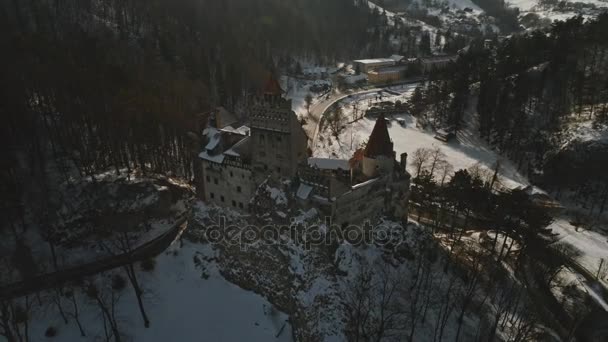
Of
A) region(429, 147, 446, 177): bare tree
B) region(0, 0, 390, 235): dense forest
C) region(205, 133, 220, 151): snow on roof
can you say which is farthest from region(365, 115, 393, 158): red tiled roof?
region(0, 0, 390, 235): dense forest

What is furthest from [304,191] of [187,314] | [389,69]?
[389,69]

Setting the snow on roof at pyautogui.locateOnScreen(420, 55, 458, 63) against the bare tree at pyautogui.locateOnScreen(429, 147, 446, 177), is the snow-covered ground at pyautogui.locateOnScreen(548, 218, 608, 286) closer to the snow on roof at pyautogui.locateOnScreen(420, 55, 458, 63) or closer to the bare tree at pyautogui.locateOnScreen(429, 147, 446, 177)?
the bare tree at pyautogui.locateOnScreen(429, 147, 446, 177)

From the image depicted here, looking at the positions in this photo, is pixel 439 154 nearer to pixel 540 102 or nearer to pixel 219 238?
pixel 540 102

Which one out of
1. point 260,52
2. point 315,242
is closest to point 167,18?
point 260,52

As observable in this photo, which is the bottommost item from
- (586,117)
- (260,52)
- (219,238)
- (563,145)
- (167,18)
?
(219,238)

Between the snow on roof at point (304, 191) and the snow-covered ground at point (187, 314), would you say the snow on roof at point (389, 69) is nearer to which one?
the snow on roof at point (304, 191)

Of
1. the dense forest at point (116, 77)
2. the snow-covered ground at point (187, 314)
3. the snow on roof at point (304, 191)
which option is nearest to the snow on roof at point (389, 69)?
the dense forest at point (116, 77)

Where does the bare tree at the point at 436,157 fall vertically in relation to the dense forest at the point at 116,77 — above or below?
below
